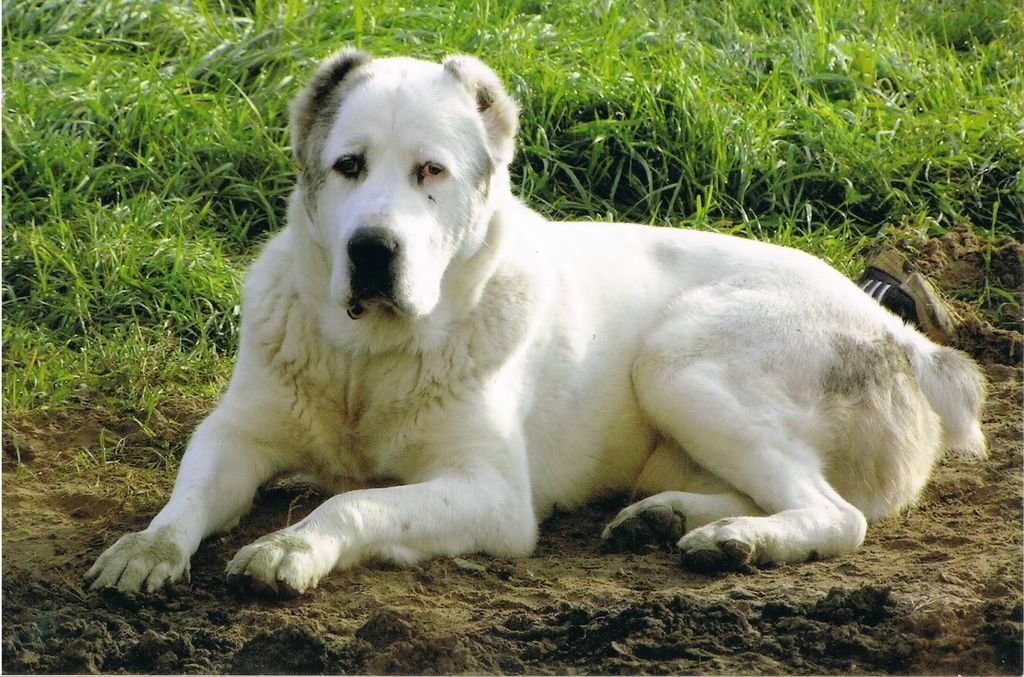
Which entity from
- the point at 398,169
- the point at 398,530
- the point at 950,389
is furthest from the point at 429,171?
the point at 950,389

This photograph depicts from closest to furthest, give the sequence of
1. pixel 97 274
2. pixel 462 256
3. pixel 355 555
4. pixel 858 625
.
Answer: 1. pixel 858 625
2. pixel 355 555
3. pixel 462 256
4. pixel 97 274

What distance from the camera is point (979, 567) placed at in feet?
13.4

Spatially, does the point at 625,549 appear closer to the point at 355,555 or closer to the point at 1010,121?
the point at 355,555

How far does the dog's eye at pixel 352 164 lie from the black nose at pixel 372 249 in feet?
0.89

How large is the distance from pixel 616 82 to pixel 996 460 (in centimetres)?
293

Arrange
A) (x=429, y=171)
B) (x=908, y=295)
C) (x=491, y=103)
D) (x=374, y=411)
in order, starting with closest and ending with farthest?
(x=429, y=171)
(x=374, y=411)
(x=491, y=103)
(x=908, y=295)

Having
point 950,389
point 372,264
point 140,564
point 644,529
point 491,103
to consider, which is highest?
point 491,103

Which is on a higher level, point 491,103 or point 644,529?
point 491,103

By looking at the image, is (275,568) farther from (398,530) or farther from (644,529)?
(644,529)

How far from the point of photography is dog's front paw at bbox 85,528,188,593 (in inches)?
147

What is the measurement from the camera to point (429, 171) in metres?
4.12

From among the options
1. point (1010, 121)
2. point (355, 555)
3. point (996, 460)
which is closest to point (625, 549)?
point (355, 555)

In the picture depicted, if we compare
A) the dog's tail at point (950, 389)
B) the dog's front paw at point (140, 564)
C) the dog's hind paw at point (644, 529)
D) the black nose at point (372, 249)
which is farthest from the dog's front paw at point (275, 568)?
the dog's tail at point (950, 389)

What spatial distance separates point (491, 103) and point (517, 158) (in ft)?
8.12
